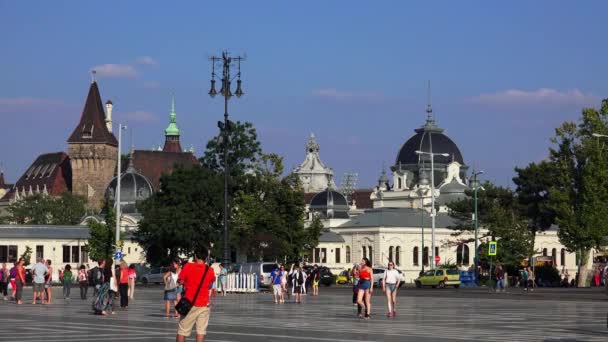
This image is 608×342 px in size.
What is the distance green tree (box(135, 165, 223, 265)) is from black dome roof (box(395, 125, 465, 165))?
79.6 m

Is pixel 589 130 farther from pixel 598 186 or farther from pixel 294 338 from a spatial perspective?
→ pixel 294 338

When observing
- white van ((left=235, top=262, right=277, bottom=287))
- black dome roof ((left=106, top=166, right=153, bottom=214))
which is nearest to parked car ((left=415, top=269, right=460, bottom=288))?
white van ((left=235, top=262, right=277, bottom=287))

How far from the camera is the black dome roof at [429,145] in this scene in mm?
176500

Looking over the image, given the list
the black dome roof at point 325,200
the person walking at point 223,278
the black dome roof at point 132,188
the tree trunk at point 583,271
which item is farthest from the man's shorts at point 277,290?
the black dome roof at point 132,188

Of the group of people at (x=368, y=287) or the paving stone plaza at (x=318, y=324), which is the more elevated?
the group of people at (x=368, y=287)

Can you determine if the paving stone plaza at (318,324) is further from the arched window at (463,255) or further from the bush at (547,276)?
the arched window at (463,255)

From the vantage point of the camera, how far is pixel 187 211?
97.4 meters

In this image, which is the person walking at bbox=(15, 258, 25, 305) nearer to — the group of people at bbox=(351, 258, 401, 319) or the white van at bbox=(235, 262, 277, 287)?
the group of people at bbox=(351, 258, 401, 319)

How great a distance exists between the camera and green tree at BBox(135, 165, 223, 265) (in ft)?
316

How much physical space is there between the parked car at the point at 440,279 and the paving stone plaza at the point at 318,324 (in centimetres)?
4334

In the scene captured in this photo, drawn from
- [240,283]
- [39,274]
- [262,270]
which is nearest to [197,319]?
[39,274]

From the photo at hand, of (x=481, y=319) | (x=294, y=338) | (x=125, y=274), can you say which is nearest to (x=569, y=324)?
(x=481, y=319)

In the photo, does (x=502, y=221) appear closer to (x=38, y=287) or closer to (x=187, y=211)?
(x=187, y=211)

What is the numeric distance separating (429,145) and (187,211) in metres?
82.5
